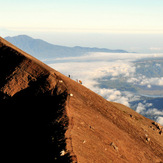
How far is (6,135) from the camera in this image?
3572 cm

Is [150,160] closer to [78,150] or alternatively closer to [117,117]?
[117,117]

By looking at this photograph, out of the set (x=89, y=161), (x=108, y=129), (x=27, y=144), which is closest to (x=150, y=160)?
(x=108, y=129)

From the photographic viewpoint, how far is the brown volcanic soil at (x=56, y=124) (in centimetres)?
2938

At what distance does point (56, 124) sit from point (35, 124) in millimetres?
4168

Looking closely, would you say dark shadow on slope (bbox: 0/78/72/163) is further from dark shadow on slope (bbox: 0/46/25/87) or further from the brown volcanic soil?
dark shadow on slope (bbox: 0/46/25/87)

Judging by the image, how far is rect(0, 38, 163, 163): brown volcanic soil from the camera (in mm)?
29375

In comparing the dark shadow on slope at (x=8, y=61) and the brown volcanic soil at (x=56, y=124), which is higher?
the dark shadow on slope at (x=8, y=61)

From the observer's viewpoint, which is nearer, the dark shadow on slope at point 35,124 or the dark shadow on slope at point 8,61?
the dark shadow on slope at point 35,124

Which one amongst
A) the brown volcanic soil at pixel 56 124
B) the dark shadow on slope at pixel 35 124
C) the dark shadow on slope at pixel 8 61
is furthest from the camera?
the dark shadow on slope at pixel 8 61

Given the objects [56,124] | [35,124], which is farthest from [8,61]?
[56,124]

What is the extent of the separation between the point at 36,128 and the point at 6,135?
6.39 meters

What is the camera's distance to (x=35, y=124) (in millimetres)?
33875

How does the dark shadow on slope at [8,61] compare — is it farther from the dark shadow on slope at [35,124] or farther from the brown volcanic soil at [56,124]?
the dark shadow on slope at [35,124]

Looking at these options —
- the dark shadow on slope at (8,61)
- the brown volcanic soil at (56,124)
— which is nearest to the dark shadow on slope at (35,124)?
the brown volcanic soil at (56,124)
